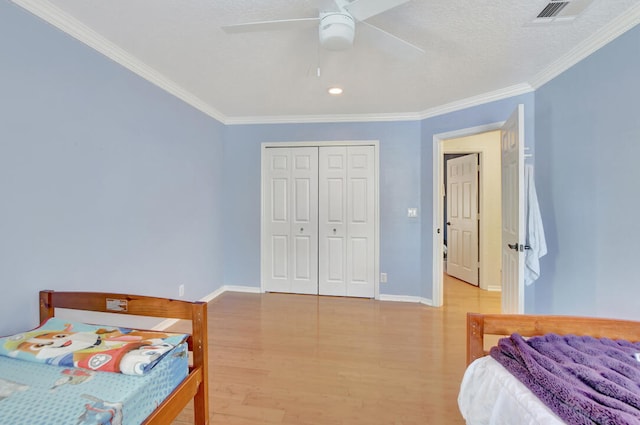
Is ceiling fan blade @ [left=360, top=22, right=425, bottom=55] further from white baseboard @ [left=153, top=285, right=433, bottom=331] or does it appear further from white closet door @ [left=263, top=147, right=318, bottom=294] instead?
white baseboard @ [left=153, top=285, right=433, bottom=331]

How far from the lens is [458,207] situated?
15.3ft

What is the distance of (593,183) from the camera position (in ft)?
6.55

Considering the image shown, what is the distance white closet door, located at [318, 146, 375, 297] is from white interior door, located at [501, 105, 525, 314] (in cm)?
147

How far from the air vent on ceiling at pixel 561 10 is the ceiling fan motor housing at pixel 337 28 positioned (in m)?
1.17

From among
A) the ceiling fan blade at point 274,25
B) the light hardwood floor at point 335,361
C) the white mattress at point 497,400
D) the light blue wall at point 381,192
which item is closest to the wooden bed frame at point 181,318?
the light hardwood floor at point 335,361

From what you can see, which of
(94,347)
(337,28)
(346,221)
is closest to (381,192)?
(346,221)

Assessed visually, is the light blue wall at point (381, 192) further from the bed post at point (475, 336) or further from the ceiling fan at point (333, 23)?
the bed post at point (475, 336)

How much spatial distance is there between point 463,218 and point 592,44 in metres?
2.89

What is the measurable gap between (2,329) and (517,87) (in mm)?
4166

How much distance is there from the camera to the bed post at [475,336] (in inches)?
46.2

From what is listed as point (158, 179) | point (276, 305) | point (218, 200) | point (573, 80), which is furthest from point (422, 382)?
point (218, 200)

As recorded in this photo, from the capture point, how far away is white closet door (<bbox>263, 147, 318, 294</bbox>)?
12.5 feet

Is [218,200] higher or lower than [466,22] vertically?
lower

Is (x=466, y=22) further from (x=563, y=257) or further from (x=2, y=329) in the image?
(x=2, y=329)
